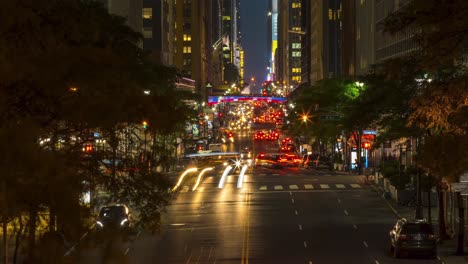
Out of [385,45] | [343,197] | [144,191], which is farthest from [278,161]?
[144,191]

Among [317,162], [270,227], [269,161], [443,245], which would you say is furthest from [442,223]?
[317,162]

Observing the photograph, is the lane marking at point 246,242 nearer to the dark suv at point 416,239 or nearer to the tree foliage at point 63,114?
the dark suv at point 416,239

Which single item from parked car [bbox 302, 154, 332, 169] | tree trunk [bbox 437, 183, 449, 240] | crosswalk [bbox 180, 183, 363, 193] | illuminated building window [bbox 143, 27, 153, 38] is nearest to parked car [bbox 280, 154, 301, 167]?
parked car [bbox 302, 154, 332, 169]

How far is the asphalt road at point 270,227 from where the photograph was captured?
40.2 meters

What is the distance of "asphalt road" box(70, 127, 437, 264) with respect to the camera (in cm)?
4022

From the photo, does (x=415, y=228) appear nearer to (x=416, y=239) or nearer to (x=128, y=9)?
(x=416, y=239)

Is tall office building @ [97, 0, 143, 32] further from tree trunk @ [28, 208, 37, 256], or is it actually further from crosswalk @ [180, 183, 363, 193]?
tree trunk @ [28, 208, 37, 256]

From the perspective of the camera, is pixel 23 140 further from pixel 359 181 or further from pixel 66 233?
pixel 359 181

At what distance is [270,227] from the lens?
51.0 meters

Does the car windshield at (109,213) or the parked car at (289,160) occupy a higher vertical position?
the car windshield at (109,213)

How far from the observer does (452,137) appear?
32.6 metres

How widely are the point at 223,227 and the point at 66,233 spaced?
32.3 metres

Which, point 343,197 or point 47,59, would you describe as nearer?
point 47,59

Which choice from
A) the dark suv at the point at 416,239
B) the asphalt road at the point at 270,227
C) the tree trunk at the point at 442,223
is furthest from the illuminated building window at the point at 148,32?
the dark suv at the point at 416,239
